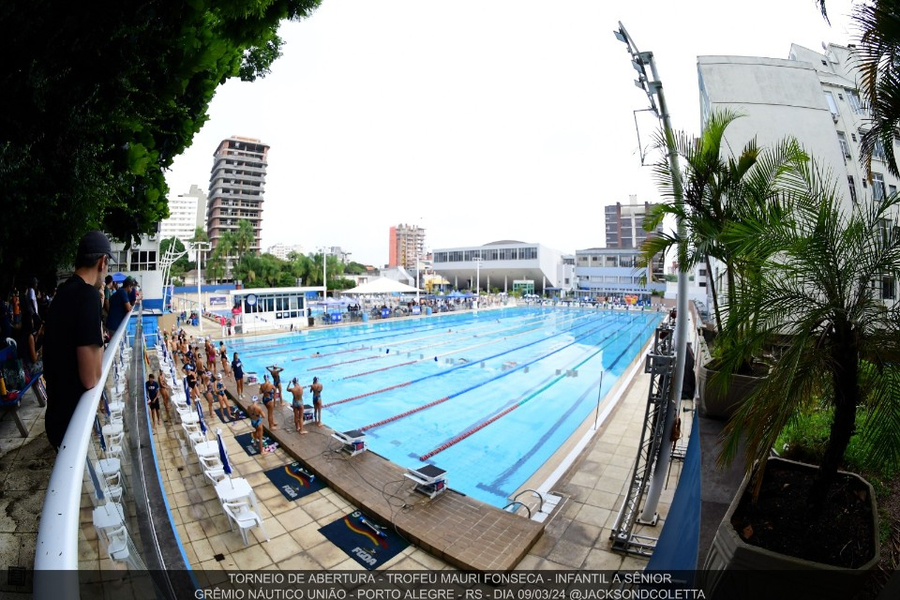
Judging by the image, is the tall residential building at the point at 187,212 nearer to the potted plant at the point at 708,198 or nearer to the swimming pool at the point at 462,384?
the swimming pool at the point at 462,384

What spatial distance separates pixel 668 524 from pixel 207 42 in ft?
18.7

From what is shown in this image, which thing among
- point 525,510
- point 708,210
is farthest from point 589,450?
point 708,210

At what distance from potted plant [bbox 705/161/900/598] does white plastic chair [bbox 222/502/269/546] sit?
4643 millimetres

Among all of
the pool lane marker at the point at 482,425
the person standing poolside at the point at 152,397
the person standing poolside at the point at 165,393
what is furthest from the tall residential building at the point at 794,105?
the person standing poolside at the point at 165,393

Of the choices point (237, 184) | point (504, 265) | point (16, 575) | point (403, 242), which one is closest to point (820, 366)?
point (16, 575)

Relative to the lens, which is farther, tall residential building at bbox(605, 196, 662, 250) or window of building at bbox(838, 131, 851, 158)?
tall residential building at bbox(605, 196, 662, 250)

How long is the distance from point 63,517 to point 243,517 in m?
4.98

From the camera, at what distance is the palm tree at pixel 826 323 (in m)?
2.13

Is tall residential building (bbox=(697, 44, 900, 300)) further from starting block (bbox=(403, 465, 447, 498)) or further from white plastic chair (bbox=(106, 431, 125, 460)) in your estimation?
white plastic chair (bbox=(106, 431, 125, 460))

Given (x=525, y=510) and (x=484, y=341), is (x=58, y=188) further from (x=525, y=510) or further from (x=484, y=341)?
(x=484, y=341)

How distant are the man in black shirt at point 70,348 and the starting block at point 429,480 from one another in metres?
4.70

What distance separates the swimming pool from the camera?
897cm

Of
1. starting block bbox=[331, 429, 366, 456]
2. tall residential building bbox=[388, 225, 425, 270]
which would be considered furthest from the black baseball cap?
tall residential building bbox=[388, 225, 425, 270]

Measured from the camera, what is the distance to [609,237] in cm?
10288
